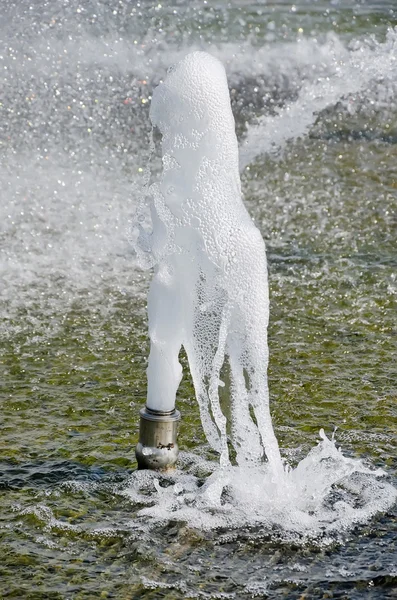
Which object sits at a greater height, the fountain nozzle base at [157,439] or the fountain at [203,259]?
the fountain at [203,259]

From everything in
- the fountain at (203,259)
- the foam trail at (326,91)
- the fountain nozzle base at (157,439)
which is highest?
the foam trail at (326,91)

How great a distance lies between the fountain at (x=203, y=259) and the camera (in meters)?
3.57

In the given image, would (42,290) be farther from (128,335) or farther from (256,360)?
(256,360)

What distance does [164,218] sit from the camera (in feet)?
11.8

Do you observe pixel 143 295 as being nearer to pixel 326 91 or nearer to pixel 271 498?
pixel 271 498

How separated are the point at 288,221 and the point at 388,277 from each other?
1.39 metres

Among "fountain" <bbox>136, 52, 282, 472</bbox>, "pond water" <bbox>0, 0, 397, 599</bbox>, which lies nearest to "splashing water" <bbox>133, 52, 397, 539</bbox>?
"fountain" <bbox>136, 52, 282, 472</bbox>

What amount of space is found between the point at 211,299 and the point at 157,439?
1.76 feet

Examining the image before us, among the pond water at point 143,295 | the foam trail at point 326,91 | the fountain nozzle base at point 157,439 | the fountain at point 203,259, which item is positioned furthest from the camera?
the foam trail at point 326,91

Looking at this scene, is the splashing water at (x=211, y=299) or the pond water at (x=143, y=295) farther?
the splashing water at (x=211, y=299)

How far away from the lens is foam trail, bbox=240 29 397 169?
33.3ft

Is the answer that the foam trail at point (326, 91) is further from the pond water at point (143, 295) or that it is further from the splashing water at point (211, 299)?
the splashing water at point (211, 299)

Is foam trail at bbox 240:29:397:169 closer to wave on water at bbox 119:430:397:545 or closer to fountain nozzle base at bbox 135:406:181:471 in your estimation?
wave on water at bbox 119:430:397:545

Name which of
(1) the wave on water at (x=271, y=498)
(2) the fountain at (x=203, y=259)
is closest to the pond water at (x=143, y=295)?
(1) the wave on water at (x=271, y=498)
